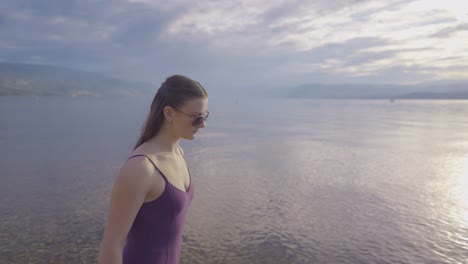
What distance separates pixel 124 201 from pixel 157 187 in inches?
10.0

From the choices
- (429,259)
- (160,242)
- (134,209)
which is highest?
(134,209)

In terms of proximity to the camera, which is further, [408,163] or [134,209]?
[408,163]

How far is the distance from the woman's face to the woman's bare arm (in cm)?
53

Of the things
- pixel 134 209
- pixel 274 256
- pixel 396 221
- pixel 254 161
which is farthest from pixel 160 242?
pixel 254 161

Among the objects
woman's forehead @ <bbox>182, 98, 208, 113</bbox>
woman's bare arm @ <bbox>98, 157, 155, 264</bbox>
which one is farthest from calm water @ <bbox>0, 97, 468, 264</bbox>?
woman's forehead @ <bbox>182, 98, 208, 113</bbox>

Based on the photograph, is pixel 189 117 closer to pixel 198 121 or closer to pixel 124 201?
pixel 198 121

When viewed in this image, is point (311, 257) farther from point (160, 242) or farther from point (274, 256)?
point (160, 242)

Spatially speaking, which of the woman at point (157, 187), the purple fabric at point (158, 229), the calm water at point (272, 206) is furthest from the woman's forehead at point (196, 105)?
the calm water at point (272, 206)

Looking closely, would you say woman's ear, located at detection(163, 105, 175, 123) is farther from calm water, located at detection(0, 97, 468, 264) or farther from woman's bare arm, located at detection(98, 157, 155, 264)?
calm water, located at detection(0, 97, 468, 264)

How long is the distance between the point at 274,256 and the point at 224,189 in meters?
7.02

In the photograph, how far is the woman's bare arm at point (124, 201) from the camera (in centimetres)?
236

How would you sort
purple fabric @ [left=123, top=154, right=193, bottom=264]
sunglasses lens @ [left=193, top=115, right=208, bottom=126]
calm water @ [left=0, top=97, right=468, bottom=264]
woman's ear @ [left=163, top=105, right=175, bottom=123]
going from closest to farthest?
purple fabric @ [left=123, top=154, right=193, bottom=264] → woman's ear @ [left=163, top=105, right=175, bottom=123] → sunglasses lens @ [left=193, top=115, right=208, bottom=126] → calm water @ [left=0, top=97, right=468, bottom=264]

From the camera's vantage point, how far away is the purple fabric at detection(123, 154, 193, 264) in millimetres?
2582

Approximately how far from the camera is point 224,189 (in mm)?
16797
